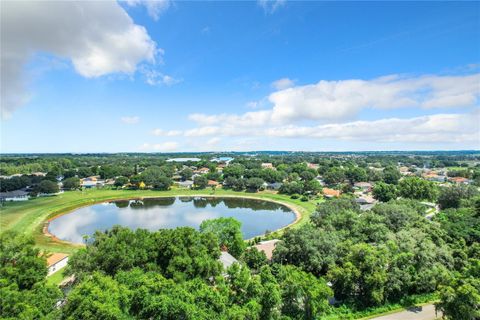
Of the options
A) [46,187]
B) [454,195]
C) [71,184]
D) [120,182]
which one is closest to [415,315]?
[454,195]

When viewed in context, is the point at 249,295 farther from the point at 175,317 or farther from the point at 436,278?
the point at 436,278

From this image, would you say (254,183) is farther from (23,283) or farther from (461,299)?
(461,299)

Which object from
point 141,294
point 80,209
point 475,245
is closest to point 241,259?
point 141,294

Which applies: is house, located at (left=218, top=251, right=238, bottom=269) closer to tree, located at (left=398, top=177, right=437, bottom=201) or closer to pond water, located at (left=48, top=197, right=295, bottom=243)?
pond water, located at (left=48, top=197, right=295, bottom=243)

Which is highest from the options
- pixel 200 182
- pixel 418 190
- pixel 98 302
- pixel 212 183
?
pixel 98 302

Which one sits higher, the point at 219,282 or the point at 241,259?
the point at 219,282

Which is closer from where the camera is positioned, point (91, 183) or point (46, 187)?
point (46, 187)
